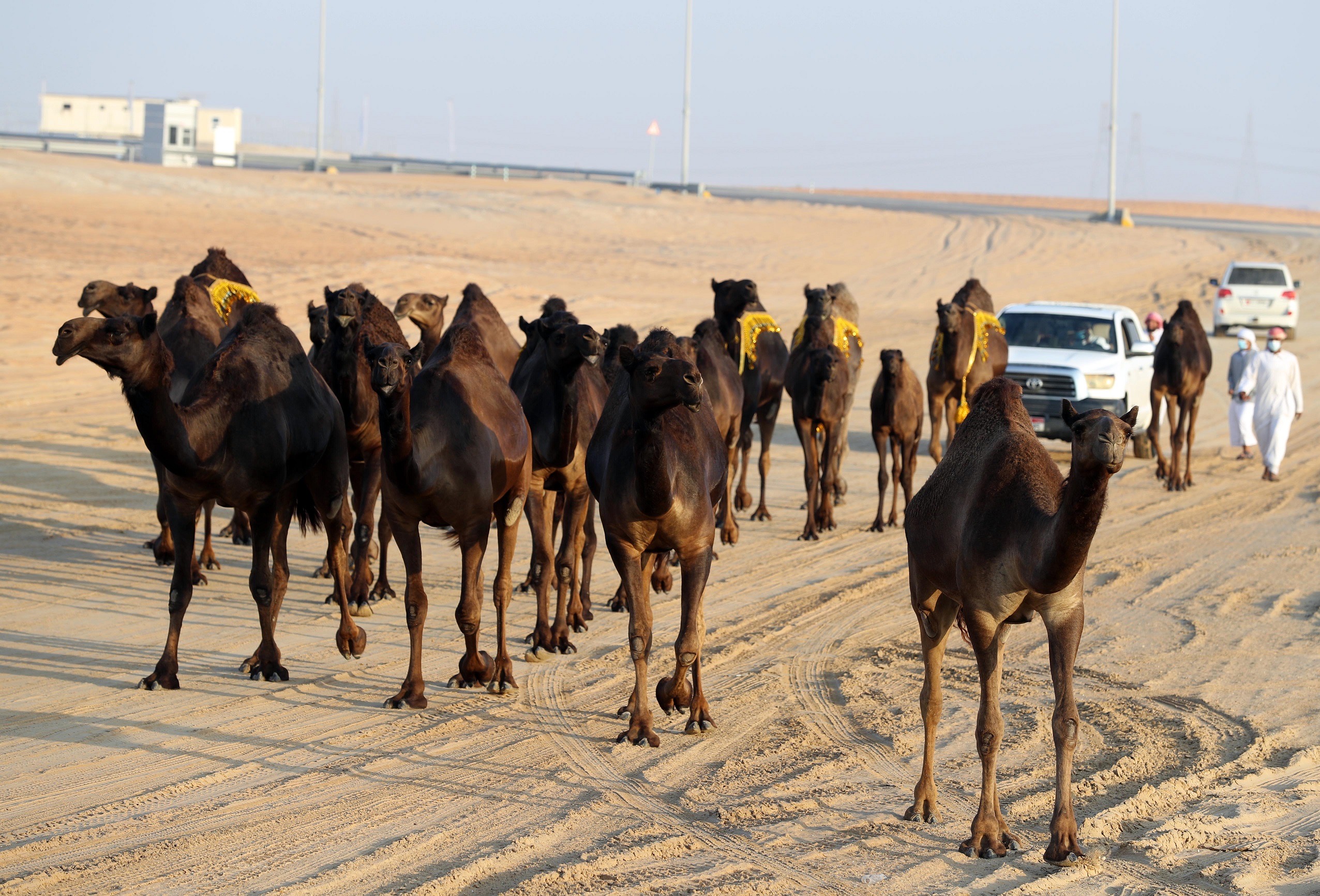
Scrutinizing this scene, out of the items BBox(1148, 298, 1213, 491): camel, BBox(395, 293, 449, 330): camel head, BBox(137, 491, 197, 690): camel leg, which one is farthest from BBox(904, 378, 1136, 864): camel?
BBox(1148, 298, 1213, 491): camel

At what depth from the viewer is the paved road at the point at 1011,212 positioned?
61031mm

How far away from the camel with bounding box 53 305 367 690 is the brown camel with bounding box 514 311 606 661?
4.43 feet

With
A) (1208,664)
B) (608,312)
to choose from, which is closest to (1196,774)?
(1208,664)

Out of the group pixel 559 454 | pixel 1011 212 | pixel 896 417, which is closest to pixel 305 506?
pixel 559 454

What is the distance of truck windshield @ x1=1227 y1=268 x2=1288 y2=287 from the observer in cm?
3544

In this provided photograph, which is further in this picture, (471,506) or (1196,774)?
(471,506)

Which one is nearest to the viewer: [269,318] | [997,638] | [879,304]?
[997,638]

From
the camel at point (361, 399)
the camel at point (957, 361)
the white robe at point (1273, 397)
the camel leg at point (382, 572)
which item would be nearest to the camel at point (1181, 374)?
the white robe at point (1273, 397)

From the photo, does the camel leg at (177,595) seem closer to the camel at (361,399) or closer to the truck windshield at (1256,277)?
the camel at (361,399)

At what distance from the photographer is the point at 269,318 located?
33.1 ft

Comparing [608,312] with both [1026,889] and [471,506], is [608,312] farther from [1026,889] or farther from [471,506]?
[1026,889]

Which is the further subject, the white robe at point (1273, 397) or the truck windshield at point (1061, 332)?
the truck windshield at point (1061, 332)

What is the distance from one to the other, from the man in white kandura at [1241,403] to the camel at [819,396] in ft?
24.0

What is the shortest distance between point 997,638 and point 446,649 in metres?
4.89
